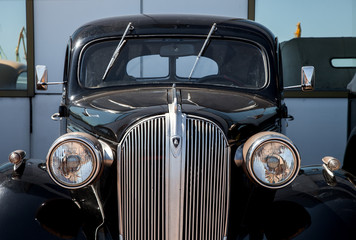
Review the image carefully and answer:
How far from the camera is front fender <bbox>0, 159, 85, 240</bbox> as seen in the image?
6.50 ft

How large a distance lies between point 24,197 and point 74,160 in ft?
1.29

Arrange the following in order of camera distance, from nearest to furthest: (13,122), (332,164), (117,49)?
1. (332,164)
2. (117,49)
3. (13,122)

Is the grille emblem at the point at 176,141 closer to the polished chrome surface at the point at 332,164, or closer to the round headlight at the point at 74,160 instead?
the round headlight at the point at 74,160

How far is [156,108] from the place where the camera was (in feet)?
6.85

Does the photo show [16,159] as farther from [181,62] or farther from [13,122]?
[13,122]

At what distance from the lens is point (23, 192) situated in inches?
87.0

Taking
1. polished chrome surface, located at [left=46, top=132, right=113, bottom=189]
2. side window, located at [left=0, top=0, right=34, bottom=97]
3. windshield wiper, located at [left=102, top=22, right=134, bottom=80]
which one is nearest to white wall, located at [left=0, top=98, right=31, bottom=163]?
side window, located at [left=0, top=0, right=34, bottom=97]

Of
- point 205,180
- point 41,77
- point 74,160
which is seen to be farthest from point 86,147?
point 41,77

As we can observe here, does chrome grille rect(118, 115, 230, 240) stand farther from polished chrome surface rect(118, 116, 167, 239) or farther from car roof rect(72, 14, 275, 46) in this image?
car roof rect(72, 14, 275, 46)

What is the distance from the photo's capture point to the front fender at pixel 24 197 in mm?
1981

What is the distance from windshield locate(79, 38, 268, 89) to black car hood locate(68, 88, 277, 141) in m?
0.23

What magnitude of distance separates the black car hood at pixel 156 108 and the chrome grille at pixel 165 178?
→ 8cm

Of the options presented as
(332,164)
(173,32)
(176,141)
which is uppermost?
(173,32)

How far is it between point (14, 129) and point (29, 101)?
45cm
